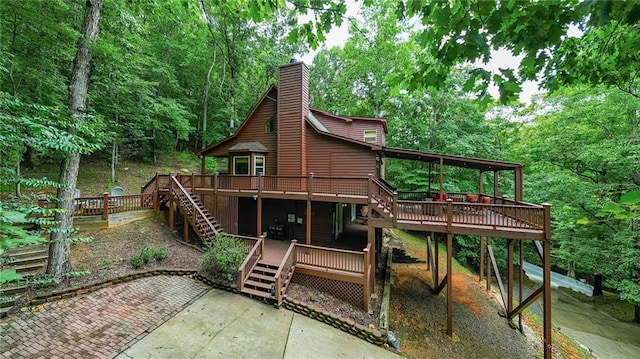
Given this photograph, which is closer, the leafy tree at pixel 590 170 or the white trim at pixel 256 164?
the leafy tree at pixel 590 170

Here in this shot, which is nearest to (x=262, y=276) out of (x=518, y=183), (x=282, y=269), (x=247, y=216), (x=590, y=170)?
(x=282, y=269)

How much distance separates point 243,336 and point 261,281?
2290 millimetres

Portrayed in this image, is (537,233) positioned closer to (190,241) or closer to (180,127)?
(190,241)

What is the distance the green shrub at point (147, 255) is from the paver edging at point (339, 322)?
193 inches

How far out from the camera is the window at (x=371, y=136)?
15258 mm

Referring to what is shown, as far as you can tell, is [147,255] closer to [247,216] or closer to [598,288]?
[247,216]

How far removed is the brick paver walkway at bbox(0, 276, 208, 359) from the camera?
5188 mm

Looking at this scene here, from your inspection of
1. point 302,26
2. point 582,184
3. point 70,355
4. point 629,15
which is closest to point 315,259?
point 70,355

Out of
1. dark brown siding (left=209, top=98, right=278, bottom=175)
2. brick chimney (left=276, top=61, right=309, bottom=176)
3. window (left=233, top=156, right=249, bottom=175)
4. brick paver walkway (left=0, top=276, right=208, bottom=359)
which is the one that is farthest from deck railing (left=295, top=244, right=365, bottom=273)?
window (left=233, top=156, right=249, bottom=175)

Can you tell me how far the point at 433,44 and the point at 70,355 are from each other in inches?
324

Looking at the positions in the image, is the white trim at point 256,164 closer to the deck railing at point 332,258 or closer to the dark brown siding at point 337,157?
the dark brown siding at point 337,157

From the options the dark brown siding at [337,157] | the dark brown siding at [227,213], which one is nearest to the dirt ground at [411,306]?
the dark brown siding at [227,213]

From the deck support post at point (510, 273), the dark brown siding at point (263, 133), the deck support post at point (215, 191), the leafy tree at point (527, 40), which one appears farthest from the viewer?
the dark brown siding at point (263, 133)

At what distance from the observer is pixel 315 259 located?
363 inches
